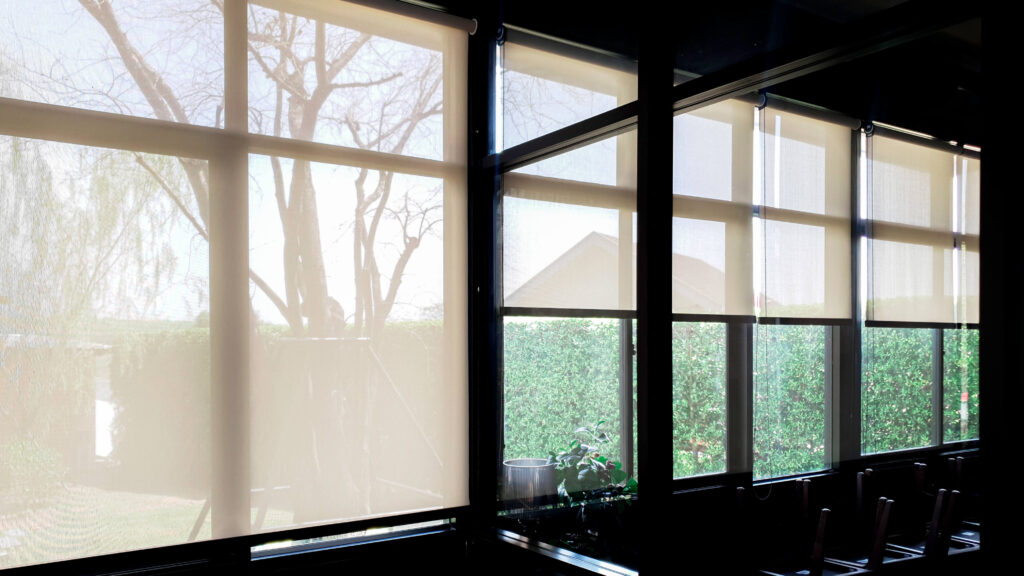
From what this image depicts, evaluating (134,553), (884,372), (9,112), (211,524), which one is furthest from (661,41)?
(134,553)

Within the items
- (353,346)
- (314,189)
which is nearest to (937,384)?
(353,346)

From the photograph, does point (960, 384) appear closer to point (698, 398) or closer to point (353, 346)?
point (698, 398)

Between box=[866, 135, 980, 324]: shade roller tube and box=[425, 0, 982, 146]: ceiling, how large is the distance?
8 cm

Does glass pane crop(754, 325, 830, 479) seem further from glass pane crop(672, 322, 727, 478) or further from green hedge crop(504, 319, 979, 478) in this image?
glass pane crop(672, 322, 727, 478)

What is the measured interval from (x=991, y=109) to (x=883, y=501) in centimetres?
100

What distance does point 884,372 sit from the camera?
1.85m

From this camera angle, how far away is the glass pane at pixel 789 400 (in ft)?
6.79

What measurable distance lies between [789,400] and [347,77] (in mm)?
2420

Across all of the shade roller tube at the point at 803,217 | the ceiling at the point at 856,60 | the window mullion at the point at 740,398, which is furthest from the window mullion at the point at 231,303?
the shade roller tube at the point at 803,217

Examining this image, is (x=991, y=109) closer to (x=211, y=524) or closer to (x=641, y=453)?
(x=641, y=453)

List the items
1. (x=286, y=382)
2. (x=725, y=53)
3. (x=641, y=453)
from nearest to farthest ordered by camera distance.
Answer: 1. (x=725, y=53)
2. (x=641, y=453)
3. (x=286, y=382)

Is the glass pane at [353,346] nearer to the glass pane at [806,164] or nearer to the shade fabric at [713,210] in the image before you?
A: the shade fabric at [713,210]

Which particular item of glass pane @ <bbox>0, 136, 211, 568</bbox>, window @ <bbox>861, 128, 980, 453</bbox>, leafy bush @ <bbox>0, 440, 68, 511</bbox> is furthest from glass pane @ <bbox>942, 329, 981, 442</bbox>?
leafy bush @ <bbox>0, 440, 68, 511</bbox>

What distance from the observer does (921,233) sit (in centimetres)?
173
